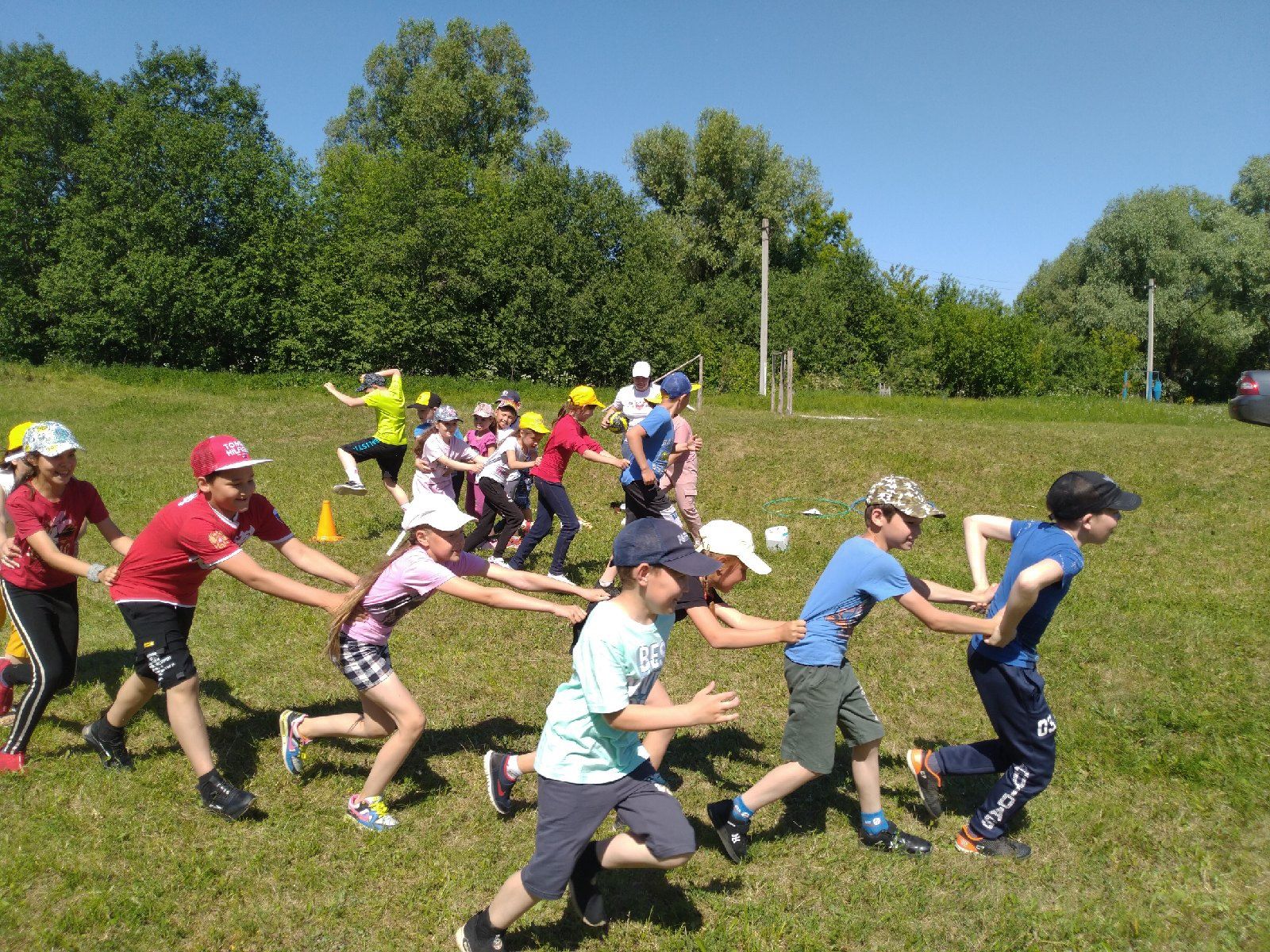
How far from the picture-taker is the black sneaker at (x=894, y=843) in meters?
4.80

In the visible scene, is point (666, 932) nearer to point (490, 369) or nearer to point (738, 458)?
point (738, 458)

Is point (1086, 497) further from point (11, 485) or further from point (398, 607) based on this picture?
point (11, 485)

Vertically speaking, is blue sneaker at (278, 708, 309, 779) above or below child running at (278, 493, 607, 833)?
below

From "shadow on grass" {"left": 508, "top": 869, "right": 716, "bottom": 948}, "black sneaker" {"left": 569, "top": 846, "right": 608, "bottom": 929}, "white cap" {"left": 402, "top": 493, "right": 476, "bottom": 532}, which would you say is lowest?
"shadow on grass" {"left": 508, "top": 869, "right": 716, "bottom": 948}

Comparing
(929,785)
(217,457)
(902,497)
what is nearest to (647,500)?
(929,785)

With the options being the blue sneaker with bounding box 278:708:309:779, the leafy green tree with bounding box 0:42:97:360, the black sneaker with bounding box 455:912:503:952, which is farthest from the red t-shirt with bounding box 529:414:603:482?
the leafy green tree with bounding box 0:42:97:360

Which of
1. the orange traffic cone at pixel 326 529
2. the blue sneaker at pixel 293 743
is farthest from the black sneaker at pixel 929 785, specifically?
the orange traffic cone at pixel 326 529

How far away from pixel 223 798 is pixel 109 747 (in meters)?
1.18

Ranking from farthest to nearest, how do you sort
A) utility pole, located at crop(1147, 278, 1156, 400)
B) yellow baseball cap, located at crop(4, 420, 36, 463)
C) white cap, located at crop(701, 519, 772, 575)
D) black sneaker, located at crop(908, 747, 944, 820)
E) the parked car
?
utility pole, located at crop(1147, 278, 1156, 400) < the parked car < yellow baseball cap, located at crop(4, 420, 36, 463) < black sneaker, located at crop(908, 747, 944, 820) < white cap, located at crop(701, 519, 772, 575)

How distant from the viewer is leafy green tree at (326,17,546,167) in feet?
167

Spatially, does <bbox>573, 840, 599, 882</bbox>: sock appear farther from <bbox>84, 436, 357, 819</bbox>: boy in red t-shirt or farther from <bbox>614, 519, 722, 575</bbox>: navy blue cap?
<bbox>84, 436, 357, 819</bbox>: boy in red t-shirt

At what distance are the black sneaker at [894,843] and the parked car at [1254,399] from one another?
20.0 metres

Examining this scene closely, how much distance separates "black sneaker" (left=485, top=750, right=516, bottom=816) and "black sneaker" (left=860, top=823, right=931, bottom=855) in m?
1.99

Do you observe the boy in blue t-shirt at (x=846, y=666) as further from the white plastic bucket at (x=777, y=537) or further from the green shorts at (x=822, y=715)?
the white plastic bucket at (x=777, y=537)
